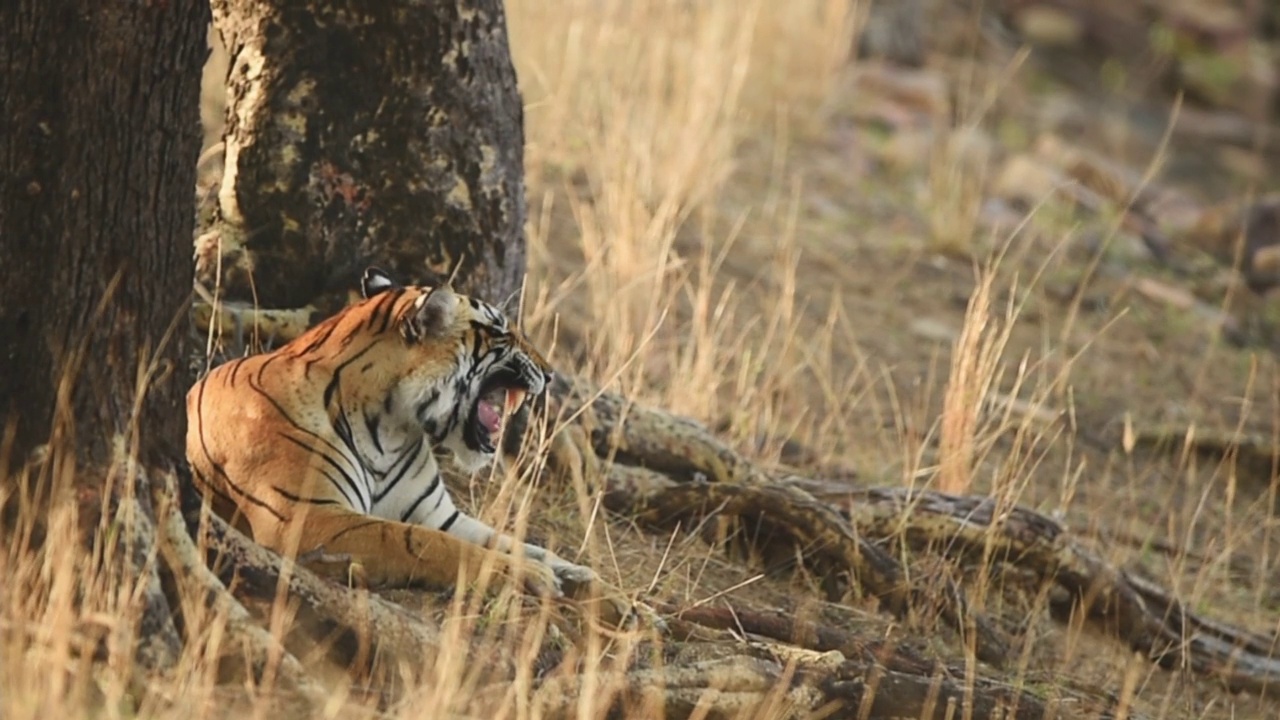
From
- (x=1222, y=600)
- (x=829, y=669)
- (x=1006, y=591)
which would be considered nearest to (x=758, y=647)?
(x=829, y=669)

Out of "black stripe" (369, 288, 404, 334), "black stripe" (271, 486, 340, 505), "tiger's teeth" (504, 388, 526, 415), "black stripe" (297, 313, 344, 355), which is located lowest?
"black stripe" (271, 486, 340, 505)

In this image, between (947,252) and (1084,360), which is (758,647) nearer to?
(1084,360)

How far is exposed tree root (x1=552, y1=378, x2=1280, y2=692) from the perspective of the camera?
5520 millimetres

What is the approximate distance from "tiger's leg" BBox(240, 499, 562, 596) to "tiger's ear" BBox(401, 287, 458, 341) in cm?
44

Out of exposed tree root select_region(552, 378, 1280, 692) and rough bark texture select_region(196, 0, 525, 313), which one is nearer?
rough bark texture select_region(196, 0, 525, 313)

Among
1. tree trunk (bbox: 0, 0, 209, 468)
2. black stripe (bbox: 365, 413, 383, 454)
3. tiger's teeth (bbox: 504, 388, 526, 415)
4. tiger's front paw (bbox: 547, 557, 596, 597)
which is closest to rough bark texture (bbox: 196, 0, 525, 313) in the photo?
tiger's teeth (bbox: 504, 388, 526, 415)

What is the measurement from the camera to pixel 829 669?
171 inches

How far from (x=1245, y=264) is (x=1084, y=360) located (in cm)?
255

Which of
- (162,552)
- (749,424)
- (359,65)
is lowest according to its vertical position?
(749,424)

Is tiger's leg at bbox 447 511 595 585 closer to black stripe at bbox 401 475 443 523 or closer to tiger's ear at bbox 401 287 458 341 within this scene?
black stripe at bbox 401 475 443 523

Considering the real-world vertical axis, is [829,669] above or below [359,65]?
below

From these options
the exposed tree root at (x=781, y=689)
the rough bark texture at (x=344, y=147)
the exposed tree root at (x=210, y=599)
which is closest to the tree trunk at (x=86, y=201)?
the exposed tree root at (x=210, y=599)

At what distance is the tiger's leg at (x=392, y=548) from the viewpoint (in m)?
4.29

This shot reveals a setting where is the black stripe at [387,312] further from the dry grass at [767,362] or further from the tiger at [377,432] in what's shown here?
the dry grass at [767,362]
